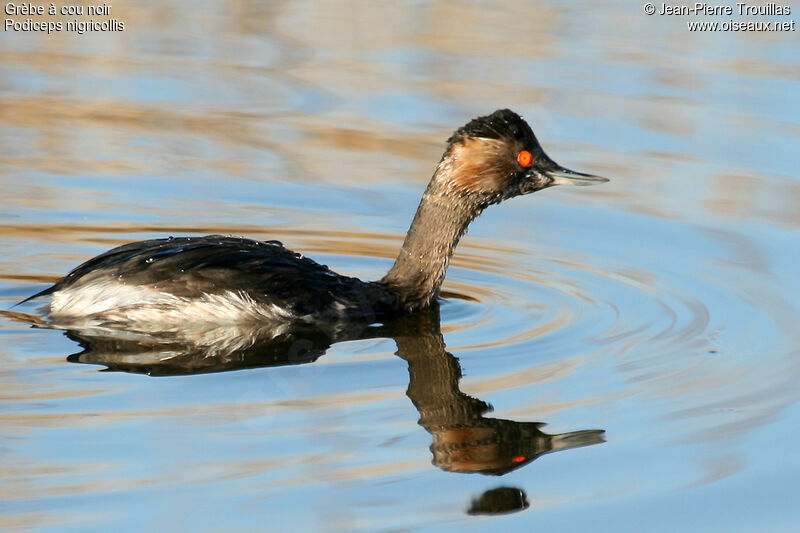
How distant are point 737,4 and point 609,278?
6.38 metres

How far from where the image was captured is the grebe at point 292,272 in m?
6.87

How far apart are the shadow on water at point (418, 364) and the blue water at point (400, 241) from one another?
0.06 m

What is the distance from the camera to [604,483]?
5.23 metres

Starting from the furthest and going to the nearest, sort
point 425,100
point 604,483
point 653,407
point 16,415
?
point 425,100
point 653,407
point 16,415
point 604,483

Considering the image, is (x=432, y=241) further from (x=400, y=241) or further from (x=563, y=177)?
(x=400, y=241)

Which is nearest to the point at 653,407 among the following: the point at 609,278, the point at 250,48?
the point at 609,278

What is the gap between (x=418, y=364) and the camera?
21.9 feet

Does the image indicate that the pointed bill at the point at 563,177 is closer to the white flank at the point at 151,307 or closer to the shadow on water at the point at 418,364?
the shadow on water at the point at 418,364

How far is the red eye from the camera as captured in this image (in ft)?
25.5

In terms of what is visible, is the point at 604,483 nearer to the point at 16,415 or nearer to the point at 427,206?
the point at 16,415

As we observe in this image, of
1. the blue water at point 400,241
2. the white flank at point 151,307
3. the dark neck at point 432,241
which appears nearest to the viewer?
the blue water at point 400,241

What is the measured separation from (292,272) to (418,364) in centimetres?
91

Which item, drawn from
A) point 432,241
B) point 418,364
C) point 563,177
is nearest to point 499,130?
point 563,177

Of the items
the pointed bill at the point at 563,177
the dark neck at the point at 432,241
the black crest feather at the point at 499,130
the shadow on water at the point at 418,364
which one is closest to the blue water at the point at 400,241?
the shadow on water at the point at 418,364
